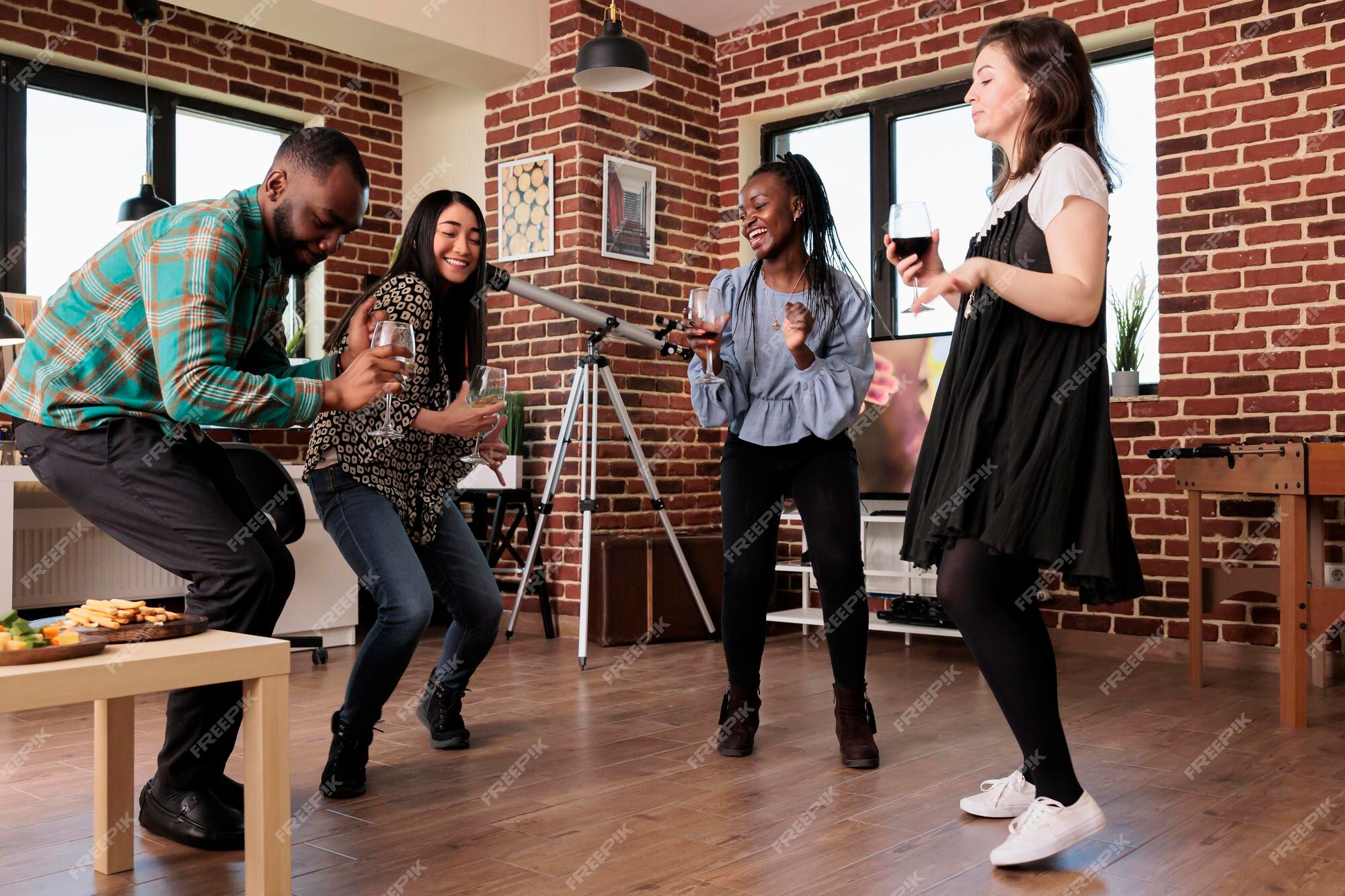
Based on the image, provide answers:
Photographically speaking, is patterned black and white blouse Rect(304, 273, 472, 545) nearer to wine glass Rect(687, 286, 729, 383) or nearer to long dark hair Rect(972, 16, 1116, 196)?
wine glass Rect(687, 286, 729, 383)

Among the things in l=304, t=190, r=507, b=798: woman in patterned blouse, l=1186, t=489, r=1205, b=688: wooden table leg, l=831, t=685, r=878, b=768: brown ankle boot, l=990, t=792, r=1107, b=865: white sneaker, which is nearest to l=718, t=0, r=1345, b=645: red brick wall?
l=1186, t=489, r=1205, b=688: wooden table leg

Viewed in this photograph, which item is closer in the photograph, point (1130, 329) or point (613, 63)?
point (613, 63)

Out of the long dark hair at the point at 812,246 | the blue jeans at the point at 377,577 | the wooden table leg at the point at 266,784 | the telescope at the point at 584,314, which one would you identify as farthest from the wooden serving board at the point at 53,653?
the telescope at the point at 584,314

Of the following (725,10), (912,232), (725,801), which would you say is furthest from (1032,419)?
(725,10)

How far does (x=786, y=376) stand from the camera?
108 inches

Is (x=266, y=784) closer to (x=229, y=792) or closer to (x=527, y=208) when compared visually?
(x=229, y=792)

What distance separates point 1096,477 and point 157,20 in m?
4.43

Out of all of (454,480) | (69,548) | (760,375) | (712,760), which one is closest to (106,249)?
(454,480)

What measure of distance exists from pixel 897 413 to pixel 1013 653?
280 centimetres

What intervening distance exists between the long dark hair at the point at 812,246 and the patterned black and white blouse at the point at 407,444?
0.78m

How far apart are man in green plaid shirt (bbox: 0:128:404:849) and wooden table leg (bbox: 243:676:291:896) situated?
0.40 metres

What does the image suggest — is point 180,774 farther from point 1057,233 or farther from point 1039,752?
point 1057,233

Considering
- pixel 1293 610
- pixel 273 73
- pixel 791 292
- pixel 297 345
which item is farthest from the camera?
pixel 273 73

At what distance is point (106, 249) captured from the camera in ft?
6.35
